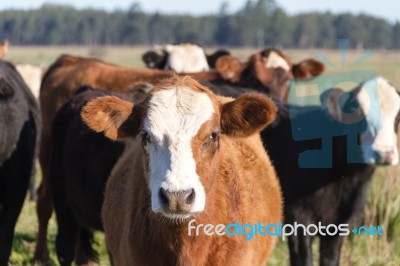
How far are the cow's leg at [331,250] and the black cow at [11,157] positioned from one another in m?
2.52

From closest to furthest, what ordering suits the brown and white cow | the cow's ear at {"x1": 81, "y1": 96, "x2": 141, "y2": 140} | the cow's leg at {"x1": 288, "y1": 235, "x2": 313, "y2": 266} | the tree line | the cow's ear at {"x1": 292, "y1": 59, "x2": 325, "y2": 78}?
the brown and white cow → the cow's ear at {"x1": 81, "y1": 96, "x2": 141, "y2": 140} → the cow's leg at {"x1": 288, "y1": 235, "x2": 313, "y2": 266} → the cow's ear at {"x1": 292, "y1": 59, "x2": 325, "y2": 78} → the tree line

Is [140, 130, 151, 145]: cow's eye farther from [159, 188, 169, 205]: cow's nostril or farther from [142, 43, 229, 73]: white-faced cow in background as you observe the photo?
[142, 43, 229, 73]: white-faced cow in background

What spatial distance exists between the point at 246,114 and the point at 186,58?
313 inches

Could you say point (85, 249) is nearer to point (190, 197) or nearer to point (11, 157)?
point (11, 157)

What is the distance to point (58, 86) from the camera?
9500mm

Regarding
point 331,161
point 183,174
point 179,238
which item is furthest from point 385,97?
point 183,174

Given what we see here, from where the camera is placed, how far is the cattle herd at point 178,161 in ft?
13.0

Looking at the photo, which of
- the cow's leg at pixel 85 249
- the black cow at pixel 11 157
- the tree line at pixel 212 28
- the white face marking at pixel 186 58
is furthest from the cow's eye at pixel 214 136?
the tree line at pixel 212 28

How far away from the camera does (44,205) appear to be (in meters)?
7.52

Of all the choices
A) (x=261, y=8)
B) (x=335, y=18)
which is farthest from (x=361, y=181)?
(x=335, y=18)

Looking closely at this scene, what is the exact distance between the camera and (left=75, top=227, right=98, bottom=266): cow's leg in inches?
255

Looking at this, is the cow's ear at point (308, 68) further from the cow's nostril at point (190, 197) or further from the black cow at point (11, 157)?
the cow's nostril at point (190, 197)

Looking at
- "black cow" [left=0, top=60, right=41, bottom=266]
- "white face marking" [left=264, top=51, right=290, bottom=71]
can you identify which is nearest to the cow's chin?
"black cow" [left=0, top=60, right=41, bottom=266]

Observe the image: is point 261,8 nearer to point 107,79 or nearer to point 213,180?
point 107,79
